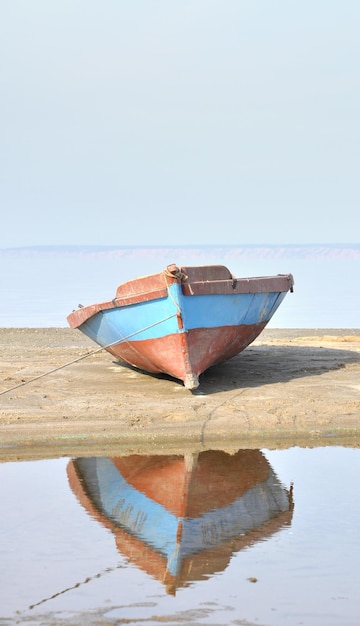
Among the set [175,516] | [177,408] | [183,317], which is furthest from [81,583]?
[183,317]

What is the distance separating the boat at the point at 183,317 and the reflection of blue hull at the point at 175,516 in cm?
276

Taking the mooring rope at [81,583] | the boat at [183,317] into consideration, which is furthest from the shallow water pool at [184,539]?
the boat at [183,317]

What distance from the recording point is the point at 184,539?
718cm

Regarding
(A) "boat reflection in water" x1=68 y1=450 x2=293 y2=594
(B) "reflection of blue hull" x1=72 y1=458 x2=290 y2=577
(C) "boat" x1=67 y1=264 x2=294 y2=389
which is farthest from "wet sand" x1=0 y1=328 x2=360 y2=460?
(B) "reflection of blue hull" x1=72 y1=458 x2=290 y2=577

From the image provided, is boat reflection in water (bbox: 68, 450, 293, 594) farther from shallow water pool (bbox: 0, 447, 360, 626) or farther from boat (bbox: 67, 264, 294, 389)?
→ boat (bbox: 67, 264, 294, 389)

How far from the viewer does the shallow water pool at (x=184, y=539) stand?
5809 millimetres

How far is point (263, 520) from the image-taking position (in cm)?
773

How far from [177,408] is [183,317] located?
109cm

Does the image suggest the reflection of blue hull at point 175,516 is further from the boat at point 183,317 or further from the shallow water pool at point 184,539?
the boat at point 183,317

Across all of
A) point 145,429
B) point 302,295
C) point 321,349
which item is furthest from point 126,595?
point 302,295

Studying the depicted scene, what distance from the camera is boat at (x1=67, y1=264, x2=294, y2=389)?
38.3 feet

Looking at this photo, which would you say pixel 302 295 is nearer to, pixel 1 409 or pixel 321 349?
pixel 321 349

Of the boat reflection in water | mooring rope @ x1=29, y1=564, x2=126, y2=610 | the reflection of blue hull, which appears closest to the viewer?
mooring rope @ x1=29, y1=564, x2=126, y2=610

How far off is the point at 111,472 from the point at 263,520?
2.01m
